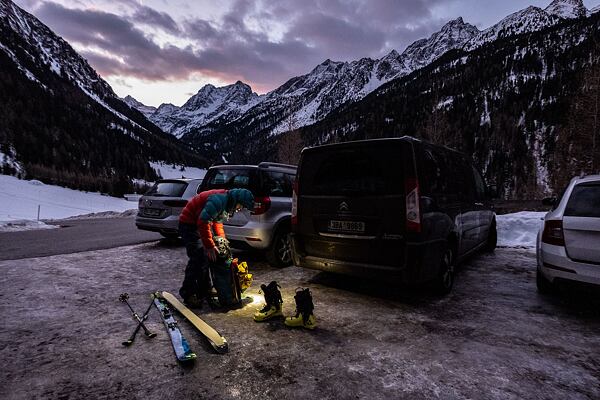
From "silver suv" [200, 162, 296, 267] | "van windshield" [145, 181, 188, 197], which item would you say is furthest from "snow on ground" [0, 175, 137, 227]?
"silver suv" [200, 162, 296, 267]

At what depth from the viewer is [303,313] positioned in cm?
369

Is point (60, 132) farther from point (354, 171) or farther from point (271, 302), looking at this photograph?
point (271, 302)

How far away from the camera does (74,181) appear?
46844 mm

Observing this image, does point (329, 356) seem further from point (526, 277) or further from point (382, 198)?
point (526, 277)

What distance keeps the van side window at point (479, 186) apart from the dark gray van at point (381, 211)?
4.45 feet

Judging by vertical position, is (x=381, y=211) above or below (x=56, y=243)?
above

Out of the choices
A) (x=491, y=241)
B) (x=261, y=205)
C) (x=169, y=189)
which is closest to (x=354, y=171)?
(x=261, y=205)

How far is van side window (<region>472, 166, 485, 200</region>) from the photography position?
6.61m

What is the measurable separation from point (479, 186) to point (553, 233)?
2724mm

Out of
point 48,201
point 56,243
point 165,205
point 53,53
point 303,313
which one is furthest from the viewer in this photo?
point 53,53

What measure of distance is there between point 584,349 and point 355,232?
255 cm

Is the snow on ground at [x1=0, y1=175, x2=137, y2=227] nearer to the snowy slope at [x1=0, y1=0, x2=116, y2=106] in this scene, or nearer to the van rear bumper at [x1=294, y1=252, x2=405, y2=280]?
the van rear bumper at [x1=294, y1=252, x2=405, y2=280]

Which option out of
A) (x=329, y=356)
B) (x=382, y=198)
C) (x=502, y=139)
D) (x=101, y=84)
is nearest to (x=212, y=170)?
(x=382, y=198)

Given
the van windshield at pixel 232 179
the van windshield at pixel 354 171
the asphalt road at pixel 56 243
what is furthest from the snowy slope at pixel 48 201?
the van windshield at pixel 354 171
